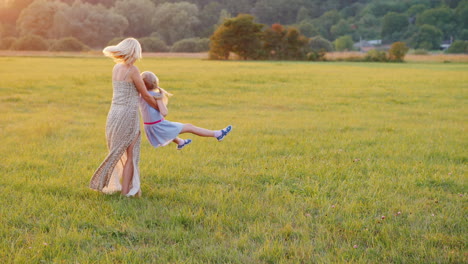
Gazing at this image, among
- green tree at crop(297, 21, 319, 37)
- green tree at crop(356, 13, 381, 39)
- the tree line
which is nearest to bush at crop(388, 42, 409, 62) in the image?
the tree line

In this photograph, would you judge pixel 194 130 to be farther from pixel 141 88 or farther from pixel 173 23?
pixel 173 23

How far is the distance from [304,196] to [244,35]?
219ft

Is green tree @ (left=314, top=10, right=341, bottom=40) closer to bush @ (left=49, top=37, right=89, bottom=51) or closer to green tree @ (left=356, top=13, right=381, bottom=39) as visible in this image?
green tree @ (left=356, top=13, right=381, bottom=39)

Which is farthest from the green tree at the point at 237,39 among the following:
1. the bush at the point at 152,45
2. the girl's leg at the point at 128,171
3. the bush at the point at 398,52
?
the girl's leg at the point at 128,171

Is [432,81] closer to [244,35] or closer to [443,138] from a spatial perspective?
[443,138]

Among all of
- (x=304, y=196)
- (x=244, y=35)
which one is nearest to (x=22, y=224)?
(x=304, y=196)

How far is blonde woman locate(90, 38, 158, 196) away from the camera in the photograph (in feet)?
18.7

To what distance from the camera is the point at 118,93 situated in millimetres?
5816

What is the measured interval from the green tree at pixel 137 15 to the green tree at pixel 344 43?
48442 mm

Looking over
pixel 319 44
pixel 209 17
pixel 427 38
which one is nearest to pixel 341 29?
pixel 427 38

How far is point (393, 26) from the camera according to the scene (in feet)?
382

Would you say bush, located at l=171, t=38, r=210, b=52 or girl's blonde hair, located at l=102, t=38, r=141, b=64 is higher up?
bush, located at l=171, t=38, r=210, b=52

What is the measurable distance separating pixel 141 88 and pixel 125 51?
53 centimetres

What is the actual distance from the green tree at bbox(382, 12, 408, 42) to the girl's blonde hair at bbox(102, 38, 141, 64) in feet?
396
